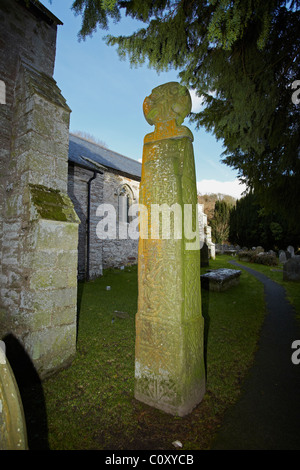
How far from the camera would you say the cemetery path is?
2045 millimetres

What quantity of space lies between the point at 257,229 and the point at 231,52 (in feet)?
71.4

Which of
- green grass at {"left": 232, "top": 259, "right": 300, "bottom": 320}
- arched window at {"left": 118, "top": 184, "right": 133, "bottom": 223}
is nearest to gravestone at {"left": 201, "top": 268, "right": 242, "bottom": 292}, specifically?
green grass at {"left": 232, "top": 259, "right": 300, "bottom": 320}

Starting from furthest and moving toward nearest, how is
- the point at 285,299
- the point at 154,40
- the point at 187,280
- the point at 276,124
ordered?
the point at 285,299 < the point at 276,124 < the point at 154,40 < the point at 187,280

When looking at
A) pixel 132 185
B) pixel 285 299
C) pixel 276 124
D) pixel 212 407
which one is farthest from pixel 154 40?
pixel 132 185

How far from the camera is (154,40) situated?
2949mm

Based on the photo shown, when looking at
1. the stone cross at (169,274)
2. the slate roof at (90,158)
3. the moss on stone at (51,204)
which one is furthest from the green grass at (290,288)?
the slate roof at (90,158)

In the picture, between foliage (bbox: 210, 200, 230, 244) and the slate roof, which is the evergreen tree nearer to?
the slate roof

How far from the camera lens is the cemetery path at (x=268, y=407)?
204 centimetres

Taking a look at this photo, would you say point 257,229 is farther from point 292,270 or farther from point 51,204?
point 51,204

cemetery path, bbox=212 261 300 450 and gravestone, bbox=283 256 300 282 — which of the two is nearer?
cemetery path, bbox=212 261 300 450

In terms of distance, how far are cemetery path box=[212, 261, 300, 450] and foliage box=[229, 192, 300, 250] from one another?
1609 centimetres

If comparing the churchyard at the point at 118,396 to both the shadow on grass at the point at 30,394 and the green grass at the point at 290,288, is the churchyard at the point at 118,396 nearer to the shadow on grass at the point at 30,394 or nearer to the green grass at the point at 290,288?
the shadow on grass at the point at 30,394

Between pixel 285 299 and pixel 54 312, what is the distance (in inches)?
273
